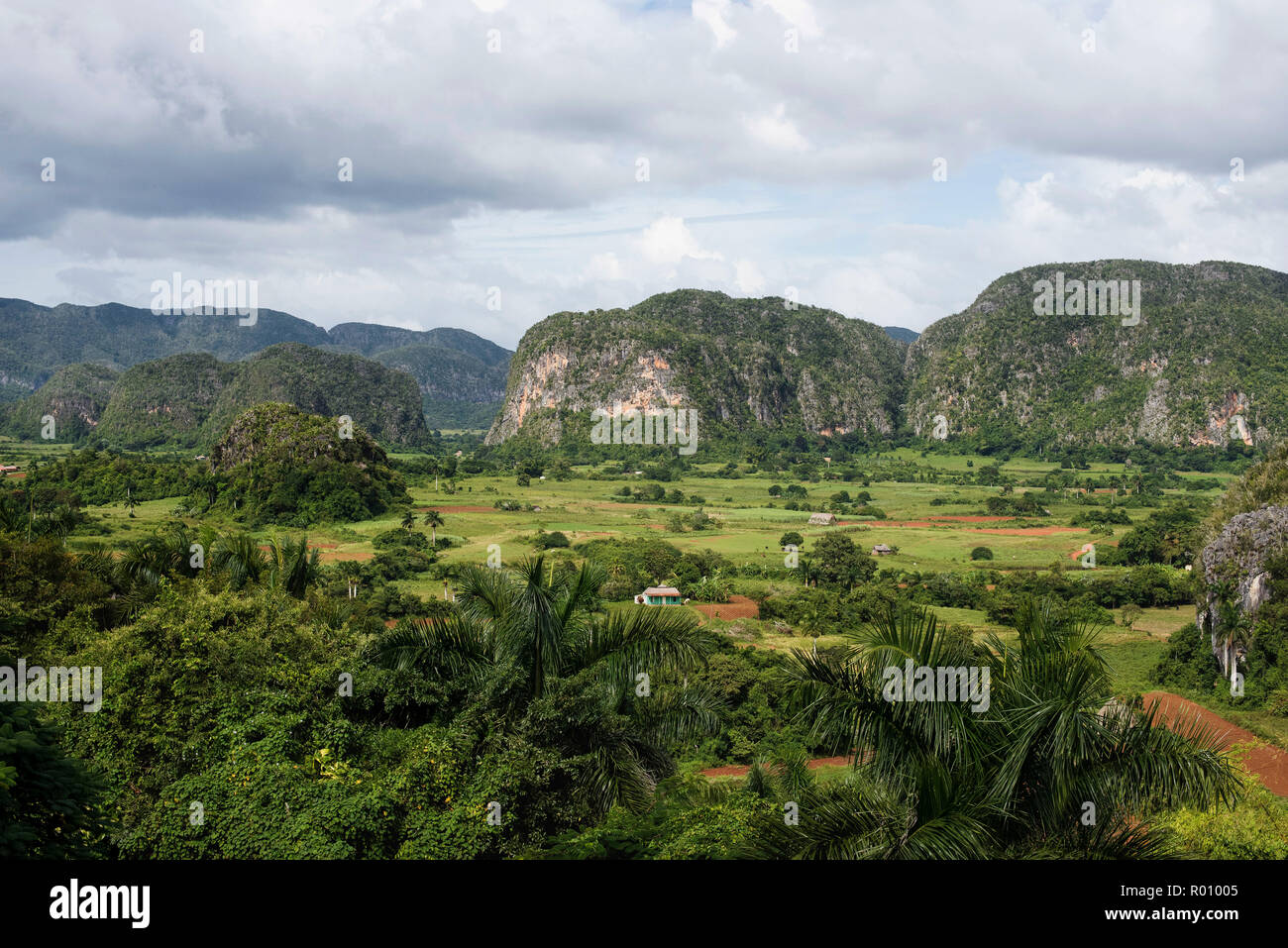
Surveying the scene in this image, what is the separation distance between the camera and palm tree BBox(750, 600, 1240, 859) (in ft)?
18.6

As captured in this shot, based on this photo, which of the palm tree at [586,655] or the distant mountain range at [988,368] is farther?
the distant mountain range at [988,368]

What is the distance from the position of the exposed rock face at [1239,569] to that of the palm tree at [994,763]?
82.9ft

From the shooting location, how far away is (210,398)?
147625mm

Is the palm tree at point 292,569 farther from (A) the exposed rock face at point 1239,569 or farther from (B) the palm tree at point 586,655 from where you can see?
(A) the exposed rock face at point 1239,569

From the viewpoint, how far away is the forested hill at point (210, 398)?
5413 inches

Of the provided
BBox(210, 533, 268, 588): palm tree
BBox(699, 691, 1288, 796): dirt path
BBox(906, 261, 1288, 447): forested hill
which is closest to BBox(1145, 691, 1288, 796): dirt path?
BBox(699, 691, 1288, 796): dirt path

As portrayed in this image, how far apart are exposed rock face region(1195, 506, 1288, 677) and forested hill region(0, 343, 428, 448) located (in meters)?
125

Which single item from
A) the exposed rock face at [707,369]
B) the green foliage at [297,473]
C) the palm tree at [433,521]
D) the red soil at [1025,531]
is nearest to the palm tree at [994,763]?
the palm tree at [433,521]

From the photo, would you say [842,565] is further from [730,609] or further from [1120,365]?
[1120,365]

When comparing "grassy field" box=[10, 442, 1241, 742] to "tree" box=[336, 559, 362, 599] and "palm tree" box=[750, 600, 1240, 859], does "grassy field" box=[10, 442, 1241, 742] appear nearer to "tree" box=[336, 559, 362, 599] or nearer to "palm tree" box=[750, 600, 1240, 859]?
"tree" box=[336, 559, 362, 599]

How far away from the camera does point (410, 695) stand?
8.83 meters
